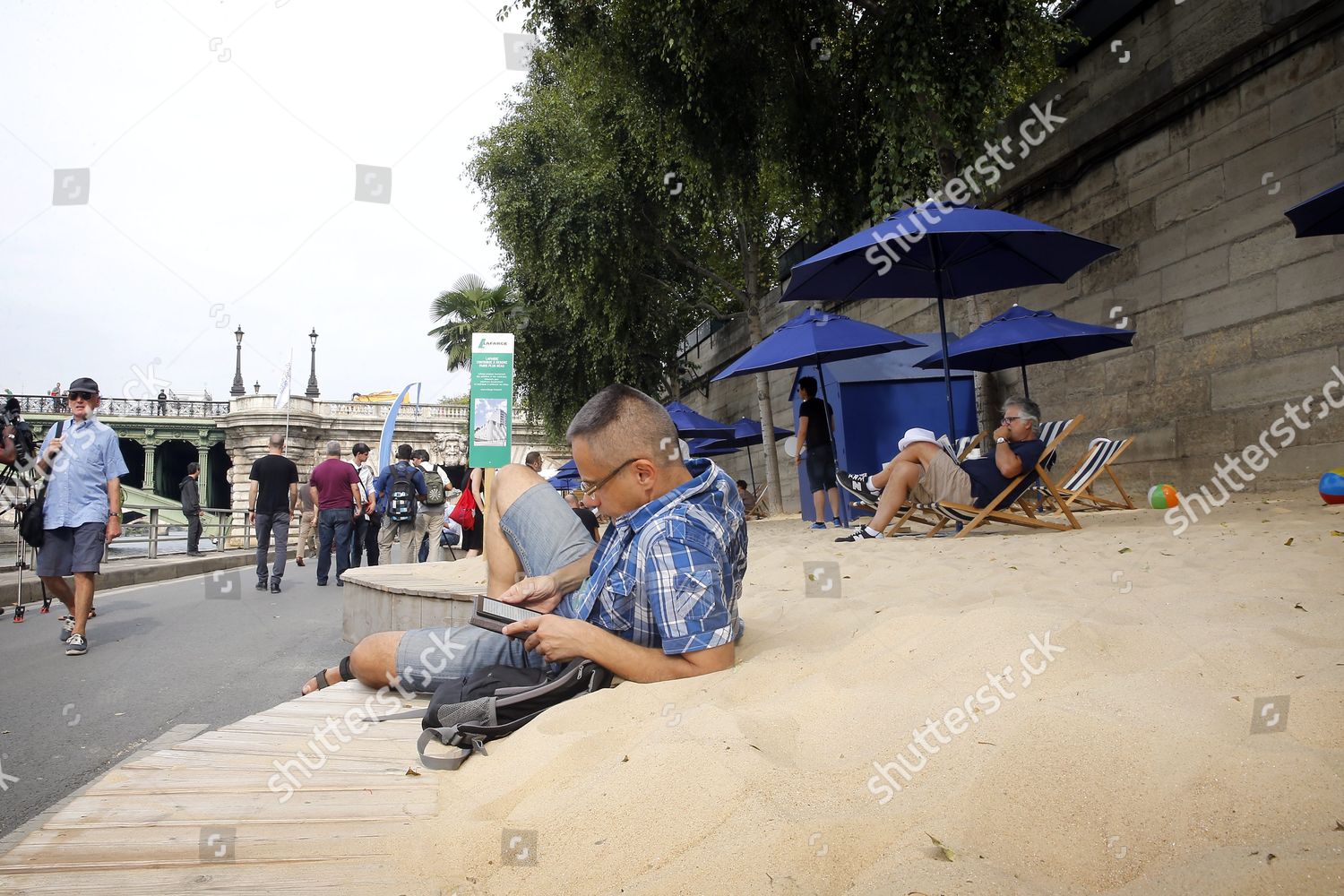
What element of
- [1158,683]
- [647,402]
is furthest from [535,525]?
[1158,683]

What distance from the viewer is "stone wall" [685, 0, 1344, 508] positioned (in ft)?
20.8

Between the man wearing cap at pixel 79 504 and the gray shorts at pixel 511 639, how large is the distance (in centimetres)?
394

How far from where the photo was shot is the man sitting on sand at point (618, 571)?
2.25m

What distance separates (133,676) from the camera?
4.81m

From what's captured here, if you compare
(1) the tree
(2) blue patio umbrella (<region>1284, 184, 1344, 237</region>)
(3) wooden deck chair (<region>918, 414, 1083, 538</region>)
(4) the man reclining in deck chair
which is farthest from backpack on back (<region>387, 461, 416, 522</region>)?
(2) blue patio umbrella (<region>1284, 184, 1344, 237</region>)

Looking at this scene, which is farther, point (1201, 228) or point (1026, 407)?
point (1201, 228)

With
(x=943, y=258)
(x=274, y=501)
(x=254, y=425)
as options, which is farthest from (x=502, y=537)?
(x=254, y=425)

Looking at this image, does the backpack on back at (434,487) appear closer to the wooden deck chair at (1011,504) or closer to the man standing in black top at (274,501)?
the man standing in black top at (274,501)

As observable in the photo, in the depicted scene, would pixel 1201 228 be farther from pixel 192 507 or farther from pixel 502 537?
pixel 192 507

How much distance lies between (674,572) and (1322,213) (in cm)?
461

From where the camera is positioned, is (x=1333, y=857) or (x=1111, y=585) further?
(x=1111, y=585)

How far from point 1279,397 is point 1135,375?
5.13 feet

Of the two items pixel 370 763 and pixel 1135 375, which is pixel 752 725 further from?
pixel 1135 375

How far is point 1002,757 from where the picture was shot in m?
1.65
